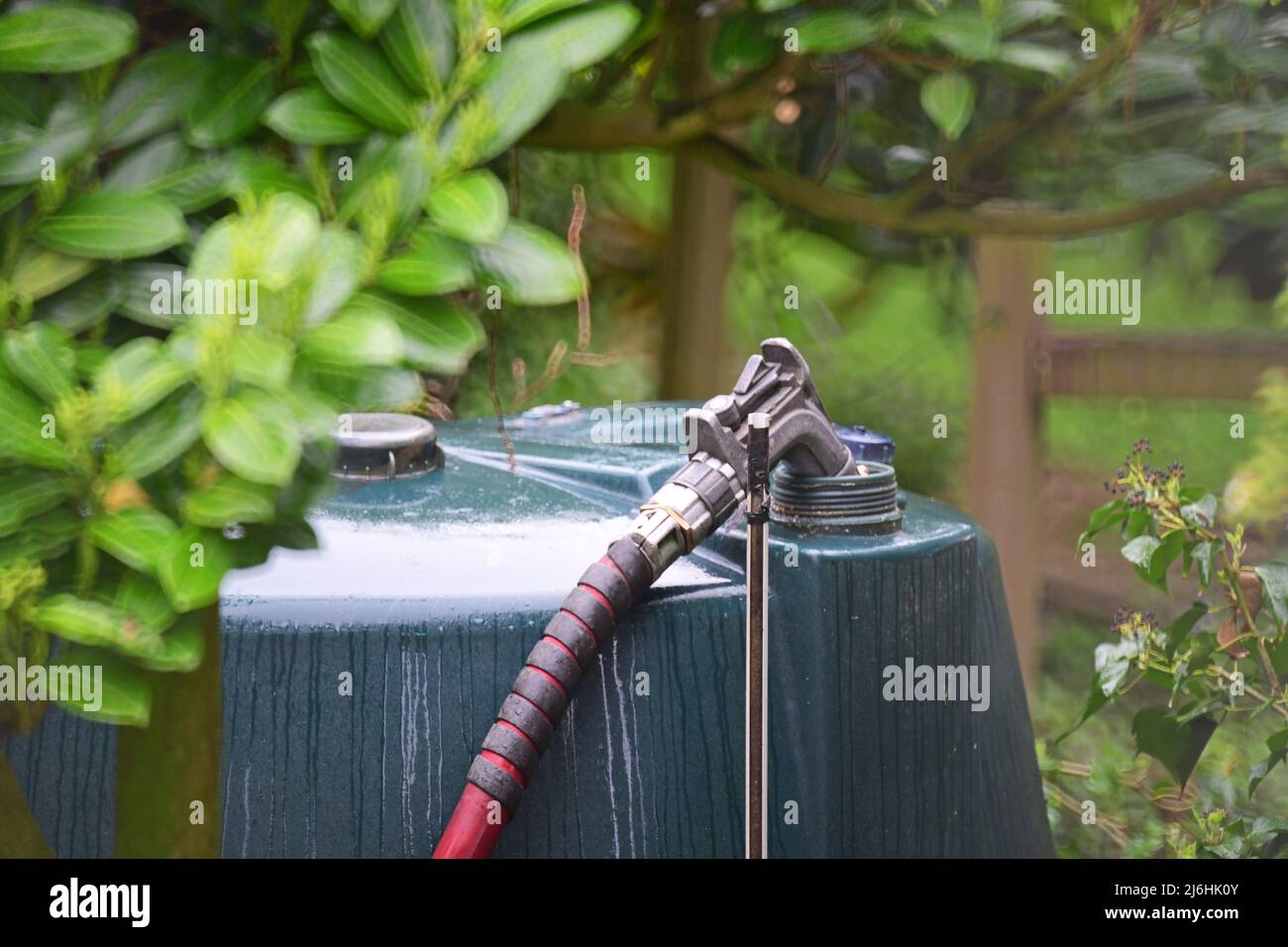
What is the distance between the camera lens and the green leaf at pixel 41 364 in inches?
35.2

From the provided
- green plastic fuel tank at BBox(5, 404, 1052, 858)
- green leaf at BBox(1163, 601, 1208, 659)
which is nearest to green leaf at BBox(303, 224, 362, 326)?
green plastic fuel tank at BBox(5, 404, 1052, 858)

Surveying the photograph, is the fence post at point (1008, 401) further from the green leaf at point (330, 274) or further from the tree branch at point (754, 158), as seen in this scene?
the green leaf at point (330, 274)

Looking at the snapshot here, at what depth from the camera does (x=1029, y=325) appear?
12.3 feet

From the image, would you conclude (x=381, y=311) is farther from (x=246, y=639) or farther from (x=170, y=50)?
(x=246, y=639)

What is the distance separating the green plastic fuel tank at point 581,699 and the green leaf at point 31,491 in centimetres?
49

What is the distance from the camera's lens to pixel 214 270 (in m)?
0.88

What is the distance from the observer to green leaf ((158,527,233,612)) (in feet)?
2.96

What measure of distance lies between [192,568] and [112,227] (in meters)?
0.22

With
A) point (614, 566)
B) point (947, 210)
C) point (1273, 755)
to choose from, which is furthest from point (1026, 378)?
point (614, 566)

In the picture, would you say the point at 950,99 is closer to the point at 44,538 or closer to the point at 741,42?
the point at 741,42

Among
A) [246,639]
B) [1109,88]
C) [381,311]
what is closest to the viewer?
Result: [381,311]

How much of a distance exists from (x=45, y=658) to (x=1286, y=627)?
177cm

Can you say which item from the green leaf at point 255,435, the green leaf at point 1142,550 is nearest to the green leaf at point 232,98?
the green leaf at point 255,435
